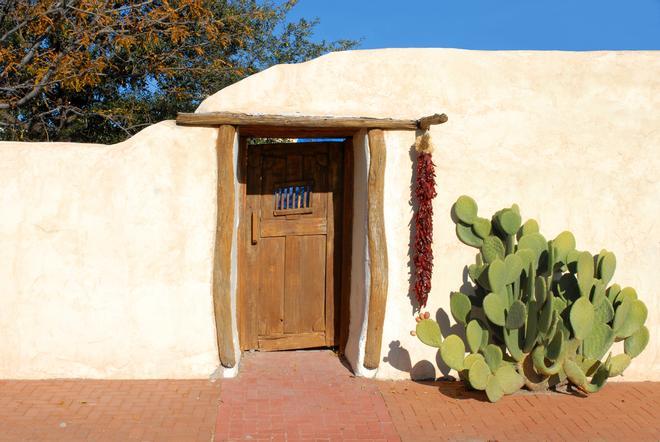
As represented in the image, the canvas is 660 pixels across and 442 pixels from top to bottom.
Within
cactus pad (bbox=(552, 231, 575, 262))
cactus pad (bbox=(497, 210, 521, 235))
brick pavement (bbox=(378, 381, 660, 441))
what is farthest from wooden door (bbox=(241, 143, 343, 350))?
cactus pad (bbox=(552, 231, 575, 262))

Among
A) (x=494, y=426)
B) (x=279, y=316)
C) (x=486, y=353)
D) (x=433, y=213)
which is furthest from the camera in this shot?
(x=279, y=316)

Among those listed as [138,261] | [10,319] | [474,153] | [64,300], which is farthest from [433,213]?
[10,319]

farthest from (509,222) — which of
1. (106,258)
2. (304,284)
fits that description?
(106,258)

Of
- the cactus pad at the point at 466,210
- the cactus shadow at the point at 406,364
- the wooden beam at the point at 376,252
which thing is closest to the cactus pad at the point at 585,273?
the cactus pad at the point at 466,210

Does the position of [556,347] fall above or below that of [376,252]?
below

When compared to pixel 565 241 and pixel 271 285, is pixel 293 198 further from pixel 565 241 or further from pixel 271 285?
pixel 565 241

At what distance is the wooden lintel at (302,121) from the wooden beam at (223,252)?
0.38 ft

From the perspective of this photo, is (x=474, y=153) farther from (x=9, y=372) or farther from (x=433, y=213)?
(x=9, y=372)

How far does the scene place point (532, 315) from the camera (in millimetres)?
5141

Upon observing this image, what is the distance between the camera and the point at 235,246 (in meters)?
5.85

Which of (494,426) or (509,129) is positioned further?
(509,129)

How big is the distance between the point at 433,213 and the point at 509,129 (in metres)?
1.01

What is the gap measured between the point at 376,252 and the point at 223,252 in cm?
129

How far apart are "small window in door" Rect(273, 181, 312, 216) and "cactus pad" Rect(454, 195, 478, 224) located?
1476mm
